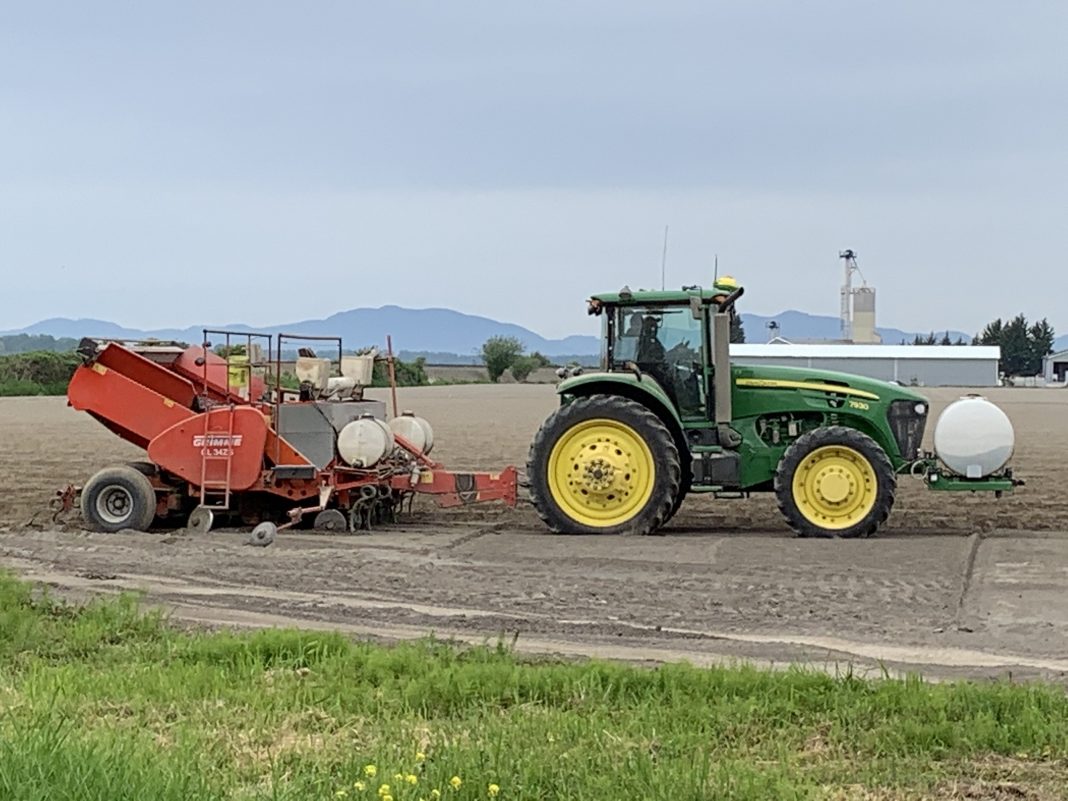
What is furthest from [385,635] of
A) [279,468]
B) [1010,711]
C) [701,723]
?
[279,468]

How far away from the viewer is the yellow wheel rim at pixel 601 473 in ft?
40.7

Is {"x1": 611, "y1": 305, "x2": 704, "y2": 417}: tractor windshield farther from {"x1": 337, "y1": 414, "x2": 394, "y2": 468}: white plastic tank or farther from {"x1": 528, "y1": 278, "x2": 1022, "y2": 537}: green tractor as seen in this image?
{"x1": 337, "y1": 414, "x2": 394, "y2": 468}: white plastic tank

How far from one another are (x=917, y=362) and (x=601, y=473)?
86034 millimetres

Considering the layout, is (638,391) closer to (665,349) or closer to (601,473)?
(665,349)

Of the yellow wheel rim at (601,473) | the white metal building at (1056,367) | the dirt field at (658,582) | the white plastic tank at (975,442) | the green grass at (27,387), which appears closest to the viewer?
the dirt field at (658,582)

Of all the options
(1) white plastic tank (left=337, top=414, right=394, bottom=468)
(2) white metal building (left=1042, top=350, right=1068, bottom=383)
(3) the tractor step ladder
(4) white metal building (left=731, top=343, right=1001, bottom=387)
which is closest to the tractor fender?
(1) white plastic tank (left=337, top=414, right=394, bottom=468)

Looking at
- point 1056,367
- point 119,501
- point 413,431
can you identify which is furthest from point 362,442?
point 1056,367

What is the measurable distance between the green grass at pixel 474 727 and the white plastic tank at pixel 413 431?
21.3ft

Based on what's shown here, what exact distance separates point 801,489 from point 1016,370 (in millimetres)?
107060

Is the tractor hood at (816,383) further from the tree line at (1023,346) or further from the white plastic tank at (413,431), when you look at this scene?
the tree line at (1023,346)

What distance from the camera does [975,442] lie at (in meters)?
12.2

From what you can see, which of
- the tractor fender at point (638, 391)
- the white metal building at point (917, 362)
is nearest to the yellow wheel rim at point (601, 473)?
the tractor fender at point (638, 391)

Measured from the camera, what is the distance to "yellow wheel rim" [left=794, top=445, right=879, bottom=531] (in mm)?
11961

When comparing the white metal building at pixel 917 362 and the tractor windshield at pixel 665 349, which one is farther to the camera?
the white metal building at pixel 917 362
